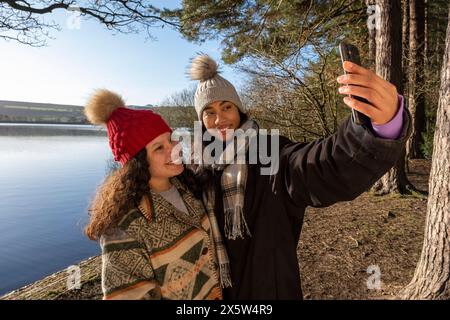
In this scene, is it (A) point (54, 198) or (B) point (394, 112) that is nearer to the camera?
(B) point (394, 112)

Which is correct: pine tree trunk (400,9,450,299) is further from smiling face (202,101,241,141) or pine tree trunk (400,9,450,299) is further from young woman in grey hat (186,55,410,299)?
smiling face (202,101,241,141)

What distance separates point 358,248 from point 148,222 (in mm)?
3555

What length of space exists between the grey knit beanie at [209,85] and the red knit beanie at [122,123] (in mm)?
321

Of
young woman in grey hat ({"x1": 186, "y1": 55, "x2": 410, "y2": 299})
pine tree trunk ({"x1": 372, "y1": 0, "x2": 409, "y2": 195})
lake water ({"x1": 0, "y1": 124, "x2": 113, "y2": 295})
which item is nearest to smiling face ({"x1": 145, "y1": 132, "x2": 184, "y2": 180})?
young woman in grey hat ({"x1": 186, "y1": 55, "x2": 410, "y2": 299})

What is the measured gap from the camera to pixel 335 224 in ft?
16.3

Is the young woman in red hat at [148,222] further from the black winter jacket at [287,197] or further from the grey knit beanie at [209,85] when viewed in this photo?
the grey knit beanie at [209,85]

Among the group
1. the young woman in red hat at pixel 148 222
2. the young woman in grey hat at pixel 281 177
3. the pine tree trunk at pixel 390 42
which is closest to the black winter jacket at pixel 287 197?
the young woman in grey hat at pixel 281 177

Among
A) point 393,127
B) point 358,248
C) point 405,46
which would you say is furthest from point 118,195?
point 405,46

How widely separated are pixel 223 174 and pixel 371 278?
109 inches

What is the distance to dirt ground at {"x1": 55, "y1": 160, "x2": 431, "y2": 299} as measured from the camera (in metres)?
3.20
